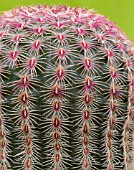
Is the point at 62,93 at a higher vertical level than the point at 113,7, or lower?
lower

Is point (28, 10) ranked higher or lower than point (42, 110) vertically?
higher

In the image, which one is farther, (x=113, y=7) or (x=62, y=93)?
(x=113, y=7)

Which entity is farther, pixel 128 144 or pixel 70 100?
pixel 128 144

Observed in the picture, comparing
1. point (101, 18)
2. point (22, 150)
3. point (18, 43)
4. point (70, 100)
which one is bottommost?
point (22, 150)

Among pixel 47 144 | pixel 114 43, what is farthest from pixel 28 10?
pixel 47 144

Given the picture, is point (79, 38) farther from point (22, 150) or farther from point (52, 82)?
point (22, 150)
